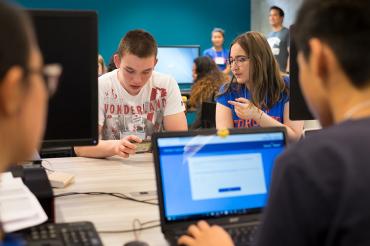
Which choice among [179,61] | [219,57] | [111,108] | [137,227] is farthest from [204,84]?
[137,227]

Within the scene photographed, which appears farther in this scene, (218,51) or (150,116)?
(218,51)

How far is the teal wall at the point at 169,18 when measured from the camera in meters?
7.29

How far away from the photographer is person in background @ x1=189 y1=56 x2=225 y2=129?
4293mm

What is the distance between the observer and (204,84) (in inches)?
173

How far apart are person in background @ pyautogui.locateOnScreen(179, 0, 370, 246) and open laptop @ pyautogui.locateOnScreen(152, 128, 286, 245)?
→ 1.33 ft

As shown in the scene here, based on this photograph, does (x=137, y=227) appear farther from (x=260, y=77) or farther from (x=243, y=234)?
(x=260, y=77)

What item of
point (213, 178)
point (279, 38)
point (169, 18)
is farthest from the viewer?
point (169, 18)

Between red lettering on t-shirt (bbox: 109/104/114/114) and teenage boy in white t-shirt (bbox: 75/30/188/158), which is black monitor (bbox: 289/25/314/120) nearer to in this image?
teenage boy in white t-shirt (bbox: 75/30/188/158)

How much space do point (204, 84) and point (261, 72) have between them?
202 cm

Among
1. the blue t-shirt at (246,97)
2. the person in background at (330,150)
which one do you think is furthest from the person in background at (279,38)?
the person in background at (330,150)

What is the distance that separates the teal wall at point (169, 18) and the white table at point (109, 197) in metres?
5.55

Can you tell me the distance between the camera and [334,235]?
0.69 metres

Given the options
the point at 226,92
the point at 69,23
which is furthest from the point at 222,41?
the point at 69,23

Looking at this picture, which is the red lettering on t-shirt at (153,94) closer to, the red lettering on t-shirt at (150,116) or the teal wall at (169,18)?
the red lettering on t-shirt at (150,116)
